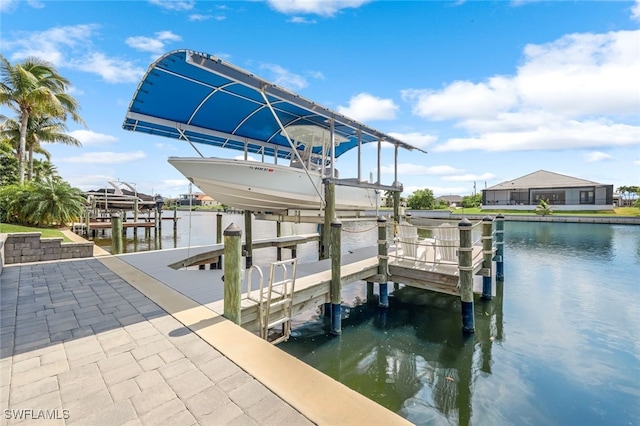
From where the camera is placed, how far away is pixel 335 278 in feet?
20.0

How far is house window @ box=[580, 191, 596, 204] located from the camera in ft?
139

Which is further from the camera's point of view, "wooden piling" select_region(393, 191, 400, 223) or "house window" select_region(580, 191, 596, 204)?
"house window" select_region(580, 191, 596, 204)

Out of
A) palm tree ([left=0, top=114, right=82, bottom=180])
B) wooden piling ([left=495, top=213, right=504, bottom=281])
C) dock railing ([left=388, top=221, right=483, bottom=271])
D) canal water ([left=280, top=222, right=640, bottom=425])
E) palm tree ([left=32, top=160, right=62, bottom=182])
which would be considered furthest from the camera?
palm tree ([left=32, top=160, right=62, bottom=182])

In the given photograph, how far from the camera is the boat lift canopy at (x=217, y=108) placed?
5629 mm

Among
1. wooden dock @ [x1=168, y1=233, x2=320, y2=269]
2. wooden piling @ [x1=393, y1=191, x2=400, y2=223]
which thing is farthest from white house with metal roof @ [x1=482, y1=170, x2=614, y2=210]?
wooden dock @ [x1=168, y1=233, x2=320, y2=269]

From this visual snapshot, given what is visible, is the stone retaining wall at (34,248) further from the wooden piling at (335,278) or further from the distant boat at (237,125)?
the wooden piling at (335,278)

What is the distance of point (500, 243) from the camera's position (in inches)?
394

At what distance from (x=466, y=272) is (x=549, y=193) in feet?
165

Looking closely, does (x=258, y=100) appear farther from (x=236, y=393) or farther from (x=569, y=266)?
(x=569, y=266)

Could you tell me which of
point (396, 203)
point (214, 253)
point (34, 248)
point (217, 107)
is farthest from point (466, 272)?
point (34, 248)

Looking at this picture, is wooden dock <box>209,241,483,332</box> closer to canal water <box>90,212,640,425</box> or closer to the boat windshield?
canal water <box>90,212,640,425</box>

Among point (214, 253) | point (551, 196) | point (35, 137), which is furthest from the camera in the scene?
point (551, 196)

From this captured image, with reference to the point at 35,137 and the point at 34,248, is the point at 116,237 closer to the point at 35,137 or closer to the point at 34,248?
the point at 34,248

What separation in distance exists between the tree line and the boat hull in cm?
763
